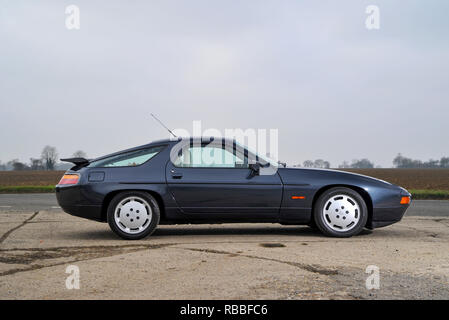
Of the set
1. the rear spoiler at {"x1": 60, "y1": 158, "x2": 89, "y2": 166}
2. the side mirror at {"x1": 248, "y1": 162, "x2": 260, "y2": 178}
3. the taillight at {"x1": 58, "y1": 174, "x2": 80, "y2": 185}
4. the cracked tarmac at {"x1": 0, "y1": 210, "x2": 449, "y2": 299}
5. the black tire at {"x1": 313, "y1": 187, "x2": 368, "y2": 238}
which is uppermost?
the rear spoiler at {"x1": 60, "y1": 158, "x2": 89, "y2": 166}

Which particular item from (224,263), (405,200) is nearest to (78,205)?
(224,263)

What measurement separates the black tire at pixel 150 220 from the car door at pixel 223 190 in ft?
0.99

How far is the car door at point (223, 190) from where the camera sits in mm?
6816

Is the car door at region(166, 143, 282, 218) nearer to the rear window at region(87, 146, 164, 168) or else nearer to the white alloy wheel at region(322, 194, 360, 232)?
the rear window at region(87, 146, 164, 168)

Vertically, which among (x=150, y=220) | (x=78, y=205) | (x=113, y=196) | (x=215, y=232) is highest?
(x=113, y=196)

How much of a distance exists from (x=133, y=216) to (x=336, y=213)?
2.60m

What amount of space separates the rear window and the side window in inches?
13.9

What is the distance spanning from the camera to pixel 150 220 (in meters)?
6.70

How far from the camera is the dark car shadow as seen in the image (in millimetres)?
7160

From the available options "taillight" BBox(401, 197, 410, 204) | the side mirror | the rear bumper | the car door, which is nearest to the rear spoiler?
the rear bumper

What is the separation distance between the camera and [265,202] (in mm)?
6848

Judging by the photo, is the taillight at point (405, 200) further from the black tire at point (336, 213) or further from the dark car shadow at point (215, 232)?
the dark car shadow at point (215, 232)

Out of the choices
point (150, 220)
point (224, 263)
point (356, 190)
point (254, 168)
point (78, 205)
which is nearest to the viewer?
point (224, 263)

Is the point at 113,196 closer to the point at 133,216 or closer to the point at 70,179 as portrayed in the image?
the point at 133,216
